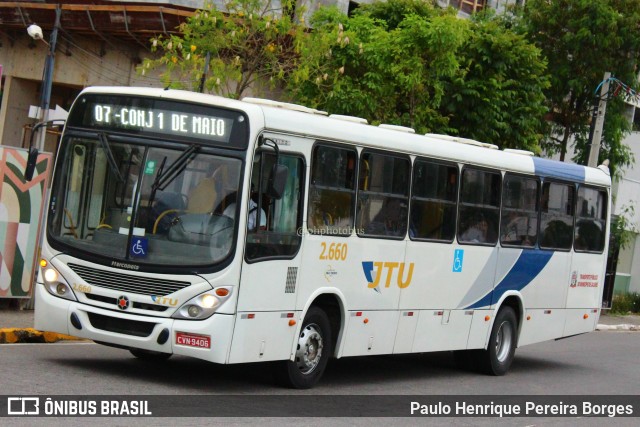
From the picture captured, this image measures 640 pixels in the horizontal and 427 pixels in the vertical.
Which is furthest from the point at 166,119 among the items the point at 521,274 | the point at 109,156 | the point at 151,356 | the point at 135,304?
the point at 521,274

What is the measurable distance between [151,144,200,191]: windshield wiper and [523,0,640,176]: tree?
1933 cm

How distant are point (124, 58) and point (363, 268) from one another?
16.9 meters

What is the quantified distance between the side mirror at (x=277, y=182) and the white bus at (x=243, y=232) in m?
0.02

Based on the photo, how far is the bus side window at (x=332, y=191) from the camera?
11.8 meters

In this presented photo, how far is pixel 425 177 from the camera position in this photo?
45.2ft

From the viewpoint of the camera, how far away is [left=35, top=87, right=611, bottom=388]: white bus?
10742 mm

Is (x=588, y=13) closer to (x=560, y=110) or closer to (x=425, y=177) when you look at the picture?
(x=560, y=110)

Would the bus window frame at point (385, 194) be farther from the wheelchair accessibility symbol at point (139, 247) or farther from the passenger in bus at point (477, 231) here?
the wheelchair accessibility symbol at point (139, 247)

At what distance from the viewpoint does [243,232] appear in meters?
10.8

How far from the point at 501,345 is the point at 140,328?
689 cm

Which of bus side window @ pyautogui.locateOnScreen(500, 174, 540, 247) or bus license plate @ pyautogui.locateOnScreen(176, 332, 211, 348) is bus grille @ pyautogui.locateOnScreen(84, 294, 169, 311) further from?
bus side window @ pyautogui.locateOnScreen(500, 174, 540, 247)

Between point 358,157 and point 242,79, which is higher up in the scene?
point 242,79

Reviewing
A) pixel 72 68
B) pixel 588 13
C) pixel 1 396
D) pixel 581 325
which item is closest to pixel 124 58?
pixel 72 68

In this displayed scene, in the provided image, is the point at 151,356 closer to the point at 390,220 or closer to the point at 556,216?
the point at 390,220
